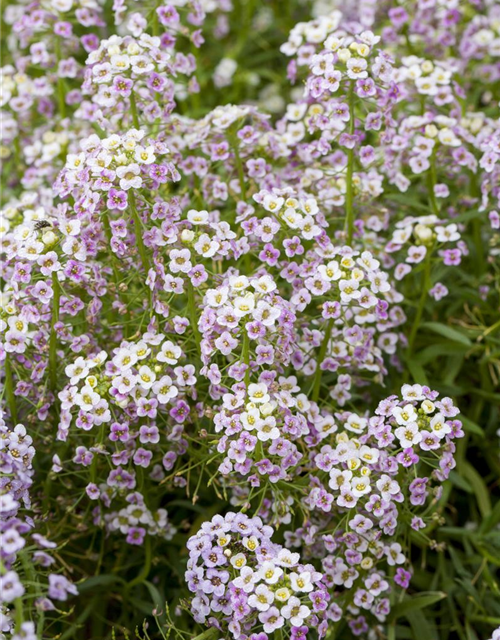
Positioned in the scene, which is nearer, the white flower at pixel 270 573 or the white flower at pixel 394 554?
the white flower at pixel 270 573

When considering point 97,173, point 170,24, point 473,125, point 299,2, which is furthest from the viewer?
point 299,2

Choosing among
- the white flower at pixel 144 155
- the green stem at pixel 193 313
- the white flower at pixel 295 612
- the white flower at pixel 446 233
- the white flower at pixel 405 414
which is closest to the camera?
the white flower at pixel 295 612

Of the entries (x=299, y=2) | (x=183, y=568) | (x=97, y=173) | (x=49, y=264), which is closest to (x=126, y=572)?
(x=183, y=568)

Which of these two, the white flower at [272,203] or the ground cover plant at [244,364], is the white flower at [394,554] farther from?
the white flower at [272,203]

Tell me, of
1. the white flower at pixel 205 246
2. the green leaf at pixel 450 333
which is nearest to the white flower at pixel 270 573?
the white flower at pixel 205 246

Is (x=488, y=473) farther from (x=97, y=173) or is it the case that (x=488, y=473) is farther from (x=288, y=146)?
(x=97, y=173)

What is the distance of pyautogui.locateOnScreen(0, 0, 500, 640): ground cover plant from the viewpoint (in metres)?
3.06

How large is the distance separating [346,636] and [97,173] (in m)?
2.29

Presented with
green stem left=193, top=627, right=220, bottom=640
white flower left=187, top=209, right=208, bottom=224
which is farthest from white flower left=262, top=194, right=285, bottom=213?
green stem left=193, top=627, right=220, bottom=640

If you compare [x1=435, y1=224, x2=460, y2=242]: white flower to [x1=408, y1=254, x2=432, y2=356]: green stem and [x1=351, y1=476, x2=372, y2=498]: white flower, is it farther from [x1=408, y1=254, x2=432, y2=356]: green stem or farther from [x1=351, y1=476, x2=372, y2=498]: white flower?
[x1=351, y1=476, x2=372, y2=498]: white flower

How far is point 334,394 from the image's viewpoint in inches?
146

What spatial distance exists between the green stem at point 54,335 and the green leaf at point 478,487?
2073 mm

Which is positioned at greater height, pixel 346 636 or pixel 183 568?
pixel 183 568

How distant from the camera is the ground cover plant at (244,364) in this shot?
3059 millimetres
